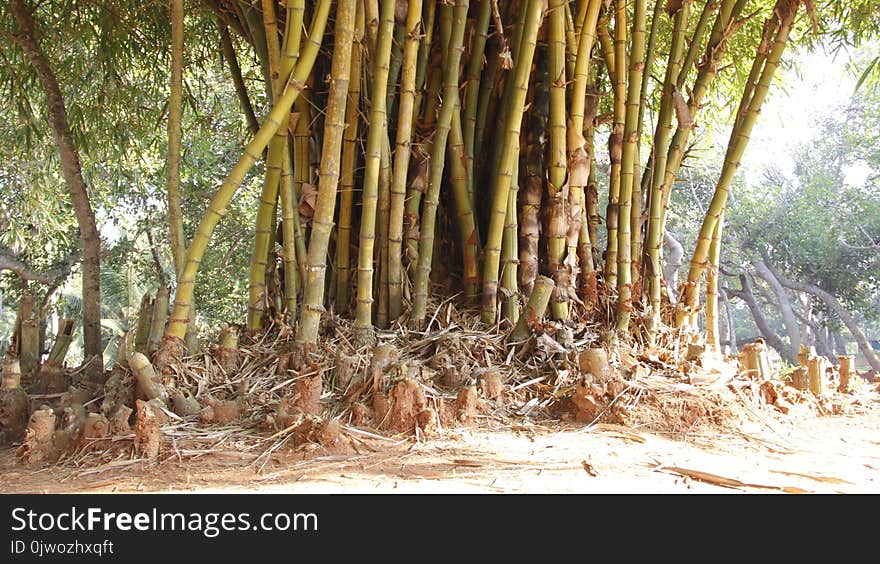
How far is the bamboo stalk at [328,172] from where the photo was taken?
2.41 meters

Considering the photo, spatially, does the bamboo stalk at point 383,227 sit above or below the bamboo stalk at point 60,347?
above

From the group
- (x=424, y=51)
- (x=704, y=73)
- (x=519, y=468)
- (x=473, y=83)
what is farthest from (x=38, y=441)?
(x=704, y=73)

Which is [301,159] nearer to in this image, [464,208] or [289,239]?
[289,239]

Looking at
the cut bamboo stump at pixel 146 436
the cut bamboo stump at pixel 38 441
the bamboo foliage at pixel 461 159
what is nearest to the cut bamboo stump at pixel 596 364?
the bamboo foliage at pixel 461 159

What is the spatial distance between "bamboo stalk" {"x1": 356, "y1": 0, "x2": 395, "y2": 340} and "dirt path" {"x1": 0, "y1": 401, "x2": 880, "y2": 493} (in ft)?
2.09

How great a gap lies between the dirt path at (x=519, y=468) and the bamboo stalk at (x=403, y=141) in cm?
80

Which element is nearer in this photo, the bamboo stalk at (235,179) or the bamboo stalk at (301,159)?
the bamboo stalk at (235,179)

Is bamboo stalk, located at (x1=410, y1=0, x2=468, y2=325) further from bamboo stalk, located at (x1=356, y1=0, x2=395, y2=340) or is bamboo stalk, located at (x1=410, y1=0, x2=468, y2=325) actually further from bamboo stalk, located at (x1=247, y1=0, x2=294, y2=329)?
bamboo stalk, located at (x1=247, y1=0, x2=294, y2=329)

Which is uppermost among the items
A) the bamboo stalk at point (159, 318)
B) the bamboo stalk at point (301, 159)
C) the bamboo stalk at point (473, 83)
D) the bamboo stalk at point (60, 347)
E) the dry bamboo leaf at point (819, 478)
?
the bamboo stalk at point (473, 83)

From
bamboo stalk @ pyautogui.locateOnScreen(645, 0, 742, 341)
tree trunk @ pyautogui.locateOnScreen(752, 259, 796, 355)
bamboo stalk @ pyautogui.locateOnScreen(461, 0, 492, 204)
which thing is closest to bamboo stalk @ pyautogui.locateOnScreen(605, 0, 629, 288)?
bamboo stalk @ pyautogui.locateOnScreen(645, 0, 742, 341)

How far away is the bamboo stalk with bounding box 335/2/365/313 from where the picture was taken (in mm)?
2686

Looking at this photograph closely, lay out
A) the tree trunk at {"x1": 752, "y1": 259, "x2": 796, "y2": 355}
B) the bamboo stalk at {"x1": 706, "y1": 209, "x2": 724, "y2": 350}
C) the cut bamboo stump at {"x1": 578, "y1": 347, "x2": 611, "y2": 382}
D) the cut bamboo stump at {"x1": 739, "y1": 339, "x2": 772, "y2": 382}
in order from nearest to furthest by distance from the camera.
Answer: the cut bamboo stump at {"x1": 578, "y1": 347, "x2": 611, "y2": 382}
the cut bamboo stump at {"x1": 739, "y1": 339, "x2": 772, "y2": 382}
the bamboo stalk at {"x1": 706, "y1": 209, "x2": 724, "y2": 350}
the tree trunk at {"x1": 752, "y1": 259, "x2": 796, "y2": 355}

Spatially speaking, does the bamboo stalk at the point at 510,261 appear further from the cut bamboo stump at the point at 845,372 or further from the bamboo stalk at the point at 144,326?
the cut bamboo stump at the point at 845,372

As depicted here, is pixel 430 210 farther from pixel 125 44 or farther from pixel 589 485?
pixel 125 44
